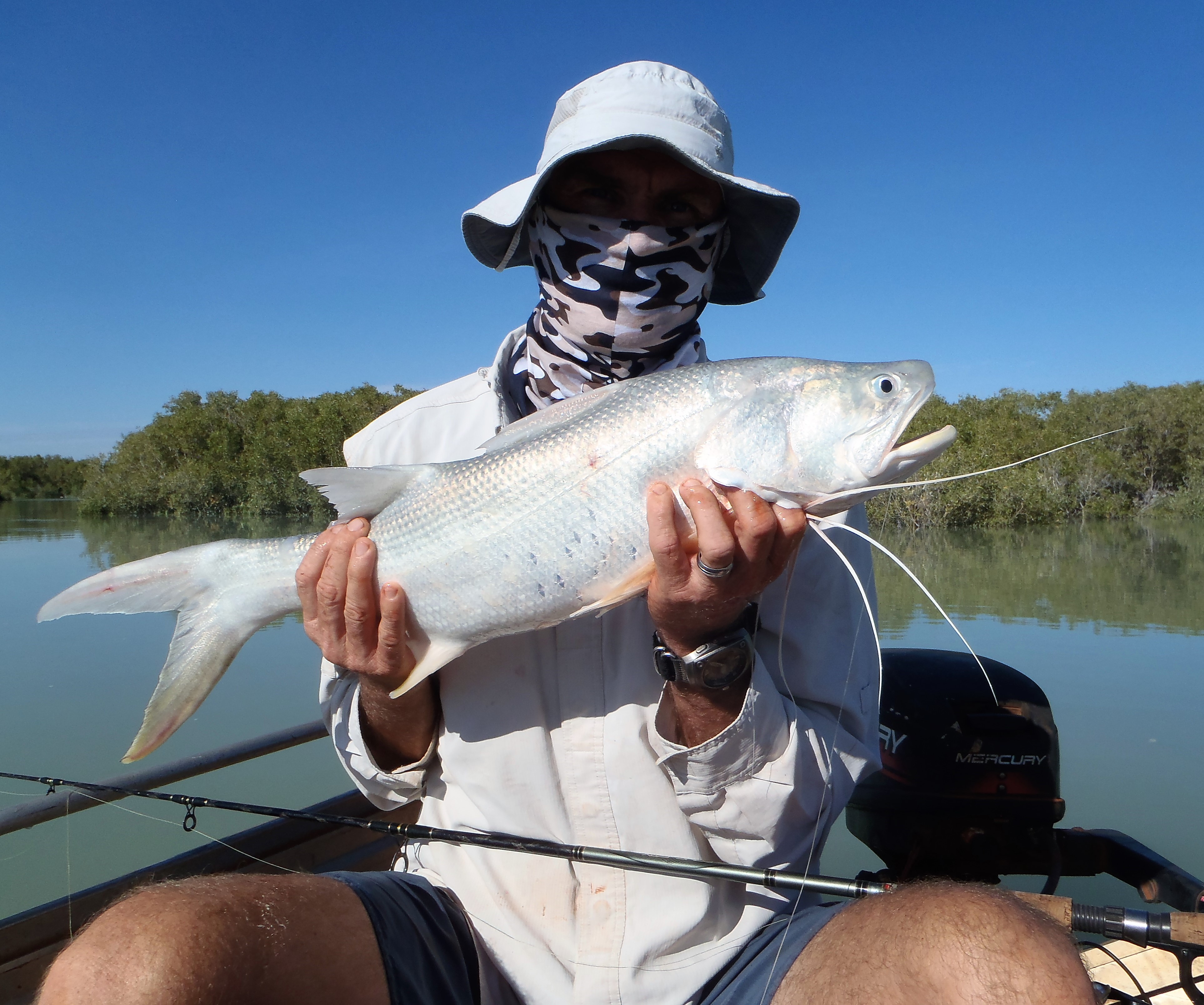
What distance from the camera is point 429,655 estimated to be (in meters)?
2.02

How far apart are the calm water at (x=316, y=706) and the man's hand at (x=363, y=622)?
4.72 feet

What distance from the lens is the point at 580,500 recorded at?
76.0 inches

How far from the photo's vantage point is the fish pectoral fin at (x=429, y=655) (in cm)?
196

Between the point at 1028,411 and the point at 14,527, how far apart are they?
53.1 meters

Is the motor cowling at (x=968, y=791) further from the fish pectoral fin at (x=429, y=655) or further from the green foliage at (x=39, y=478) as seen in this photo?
the green foliage at (x=39, y=478)

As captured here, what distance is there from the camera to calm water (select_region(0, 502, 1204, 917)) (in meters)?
4.42

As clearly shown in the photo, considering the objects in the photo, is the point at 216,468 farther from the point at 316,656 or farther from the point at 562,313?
the point at 562,313

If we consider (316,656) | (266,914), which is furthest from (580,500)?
(316,656)

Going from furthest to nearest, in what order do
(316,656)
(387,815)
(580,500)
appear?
1. (316,656)
2. (387,815)
3. (580,500)

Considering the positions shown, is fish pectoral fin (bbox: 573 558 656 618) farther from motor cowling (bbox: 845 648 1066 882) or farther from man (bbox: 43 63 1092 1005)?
motor cowling (bbox: 845 648 1066 882)

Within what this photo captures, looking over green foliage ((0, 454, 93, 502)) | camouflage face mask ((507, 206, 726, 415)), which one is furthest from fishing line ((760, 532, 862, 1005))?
green foliage ((0, 454, 93, 502))

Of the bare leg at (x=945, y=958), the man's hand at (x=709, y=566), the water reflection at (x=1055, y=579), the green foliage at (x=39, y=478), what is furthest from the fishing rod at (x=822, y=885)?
the green foliage at (x=39, y=478)

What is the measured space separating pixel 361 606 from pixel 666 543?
0.80 meters

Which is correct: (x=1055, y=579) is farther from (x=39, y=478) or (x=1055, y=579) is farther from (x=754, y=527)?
(x=39, y=478)
